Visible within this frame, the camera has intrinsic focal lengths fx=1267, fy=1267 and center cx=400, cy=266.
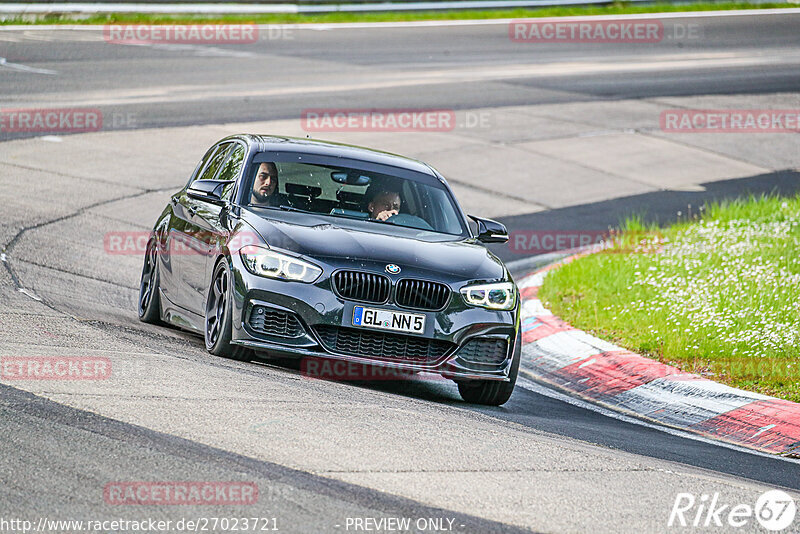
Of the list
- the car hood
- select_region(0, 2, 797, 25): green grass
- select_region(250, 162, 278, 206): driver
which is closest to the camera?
the car hood

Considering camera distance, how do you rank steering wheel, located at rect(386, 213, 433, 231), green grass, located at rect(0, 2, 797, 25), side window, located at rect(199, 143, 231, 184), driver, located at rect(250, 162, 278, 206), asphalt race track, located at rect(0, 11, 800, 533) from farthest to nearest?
green grass, located at rect(0, 2, 797, 25), side window, located at rect(199, 143, 231, 184), steering wheel, located at rect(386, 213, 433, 231), driver, located at rect(250, 162, 278, 206), asphalt race track, located at rect(0, 11, 800, 533)

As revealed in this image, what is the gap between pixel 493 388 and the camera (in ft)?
28.3

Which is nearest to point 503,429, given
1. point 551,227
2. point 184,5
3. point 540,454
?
point 540,454

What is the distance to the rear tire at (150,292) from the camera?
1011 cm

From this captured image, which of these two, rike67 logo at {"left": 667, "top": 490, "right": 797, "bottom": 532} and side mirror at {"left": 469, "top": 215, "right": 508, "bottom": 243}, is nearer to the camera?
rike67 logo at {"left": 667, "top": 490, "right": 797, "bottom": 532}

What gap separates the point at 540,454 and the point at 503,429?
2.46 feet

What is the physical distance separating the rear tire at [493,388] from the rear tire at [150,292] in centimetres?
274

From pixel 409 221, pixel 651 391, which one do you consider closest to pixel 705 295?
pixel 651 391

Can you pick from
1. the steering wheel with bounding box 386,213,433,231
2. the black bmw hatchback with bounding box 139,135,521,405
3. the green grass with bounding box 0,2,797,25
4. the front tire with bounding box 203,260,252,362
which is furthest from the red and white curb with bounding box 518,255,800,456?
the green grass with bounding box 0,2,797,25

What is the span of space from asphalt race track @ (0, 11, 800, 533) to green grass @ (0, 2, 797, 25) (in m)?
0.96

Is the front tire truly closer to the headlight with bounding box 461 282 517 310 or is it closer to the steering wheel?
the steering wheel

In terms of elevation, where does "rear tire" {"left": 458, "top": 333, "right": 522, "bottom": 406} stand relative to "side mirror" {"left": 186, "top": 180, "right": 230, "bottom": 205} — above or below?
below

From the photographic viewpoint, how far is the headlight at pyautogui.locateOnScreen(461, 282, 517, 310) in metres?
8.30

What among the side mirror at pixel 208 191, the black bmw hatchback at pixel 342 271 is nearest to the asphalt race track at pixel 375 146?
the black bmw hatchback at pixel 342 271
